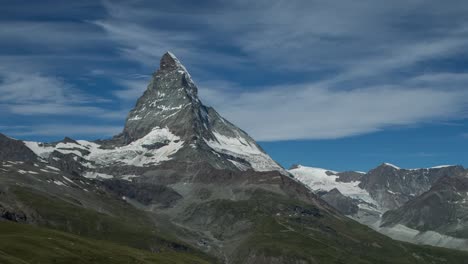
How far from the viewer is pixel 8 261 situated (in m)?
178
